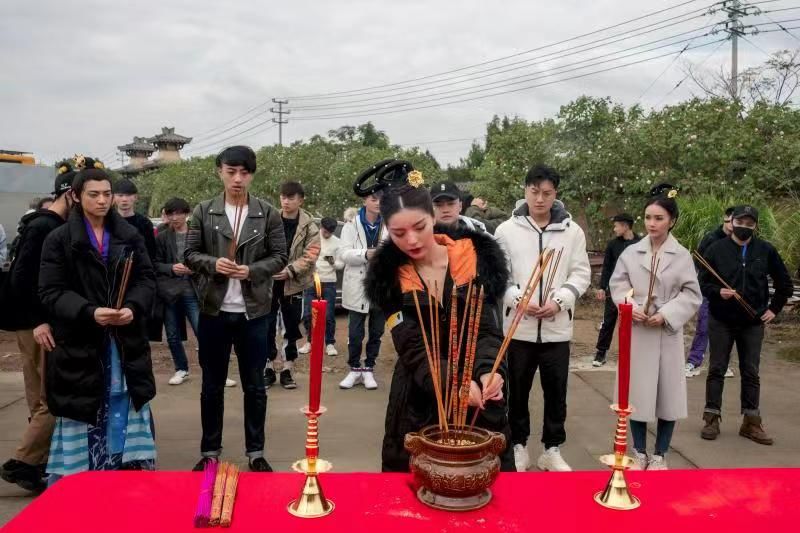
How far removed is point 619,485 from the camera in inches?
62.6

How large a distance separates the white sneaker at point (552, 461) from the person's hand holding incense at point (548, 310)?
2.78 ft

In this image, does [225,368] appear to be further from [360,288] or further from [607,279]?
[607,279]

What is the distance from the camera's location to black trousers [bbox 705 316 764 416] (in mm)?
4492

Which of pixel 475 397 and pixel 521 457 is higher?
pixel 475 397

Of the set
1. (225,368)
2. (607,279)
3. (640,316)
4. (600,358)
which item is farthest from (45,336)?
(607,279)

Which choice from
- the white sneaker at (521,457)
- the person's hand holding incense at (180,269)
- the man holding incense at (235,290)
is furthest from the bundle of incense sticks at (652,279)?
the person's hand holding incense at (180,269)

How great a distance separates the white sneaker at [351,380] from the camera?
570cm

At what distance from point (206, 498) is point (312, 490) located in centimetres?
25

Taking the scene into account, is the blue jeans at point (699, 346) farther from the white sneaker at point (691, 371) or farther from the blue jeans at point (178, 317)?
the blue jeans at point (178, 317)

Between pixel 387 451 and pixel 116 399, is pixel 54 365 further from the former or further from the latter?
pixel 387 451

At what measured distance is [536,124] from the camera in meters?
17.0

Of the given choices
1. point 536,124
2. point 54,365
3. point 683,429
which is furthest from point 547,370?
point 536,124

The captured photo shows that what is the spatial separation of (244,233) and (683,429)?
3.41 meters

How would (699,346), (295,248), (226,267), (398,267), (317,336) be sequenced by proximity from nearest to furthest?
(317,336), (398,267), (226,267), (295,248), (699,346)
